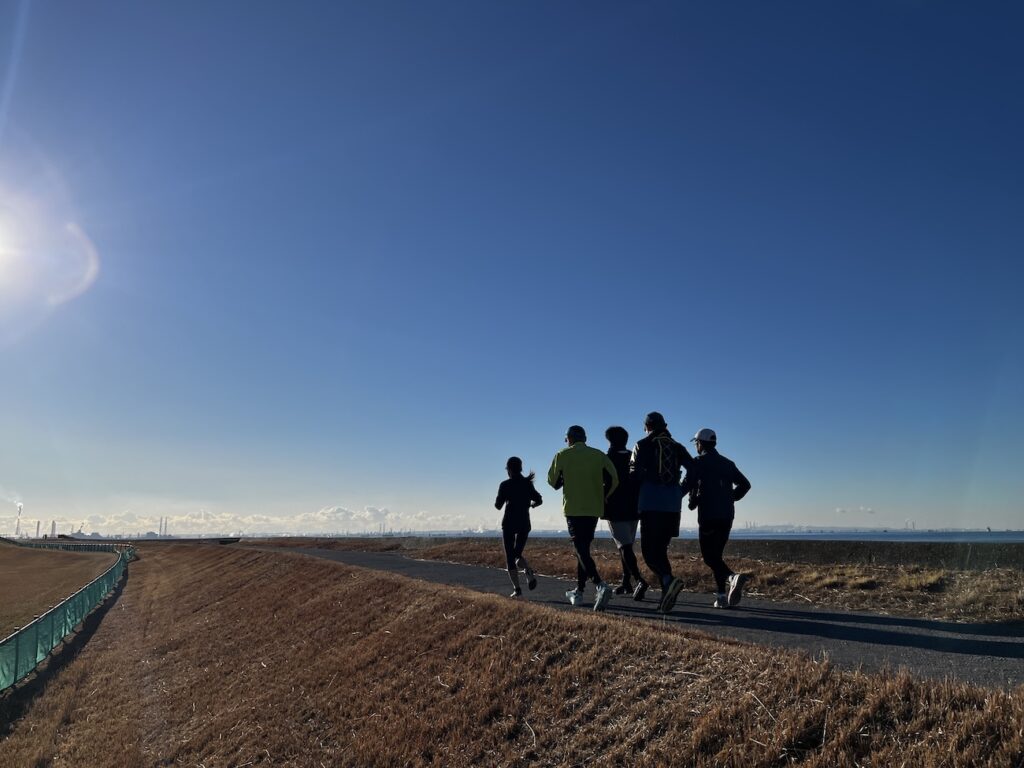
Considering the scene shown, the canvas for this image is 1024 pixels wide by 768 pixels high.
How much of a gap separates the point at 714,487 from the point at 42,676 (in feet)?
52.4

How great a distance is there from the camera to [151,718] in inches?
433

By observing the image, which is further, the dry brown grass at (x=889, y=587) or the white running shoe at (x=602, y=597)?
the white running shoe at (x=602, y=597)

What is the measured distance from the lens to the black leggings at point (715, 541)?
7.77 meters

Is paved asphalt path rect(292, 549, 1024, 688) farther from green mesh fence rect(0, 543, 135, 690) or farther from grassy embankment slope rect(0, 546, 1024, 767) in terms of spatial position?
green mesh fence rect(0, 543, 135, 690)

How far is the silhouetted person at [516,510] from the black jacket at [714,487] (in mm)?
2447

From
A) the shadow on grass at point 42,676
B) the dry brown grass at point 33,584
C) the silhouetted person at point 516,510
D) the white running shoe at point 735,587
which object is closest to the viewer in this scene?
the white running shoe at point 735,587

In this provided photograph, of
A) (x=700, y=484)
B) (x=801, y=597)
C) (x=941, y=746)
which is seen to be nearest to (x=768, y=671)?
(x=941, y=746)

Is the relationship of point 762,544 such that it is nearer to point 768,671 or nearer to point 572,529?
point 572,529

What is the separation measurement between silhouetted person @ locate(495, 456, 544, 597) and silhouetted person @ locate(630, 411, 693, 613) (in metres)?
2.08

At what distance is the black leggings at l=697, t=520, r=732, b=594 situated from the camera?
25.5ft

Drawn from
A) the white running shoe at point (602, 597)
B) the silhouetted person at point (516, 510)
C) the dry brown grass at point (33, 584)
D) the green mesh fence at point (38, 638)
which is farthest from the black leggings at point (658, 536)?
the dry brown grass at point (33, 584)

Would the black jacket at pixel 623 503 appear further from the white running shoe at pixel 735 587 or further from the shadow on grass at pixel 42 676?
the shadow on grass at pixel 42 676

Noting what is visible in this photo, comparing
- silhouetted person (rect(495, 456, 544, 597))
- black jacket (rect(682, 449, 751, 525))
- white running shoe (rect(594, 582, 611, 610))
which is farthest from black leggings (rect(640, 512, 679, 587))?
silhouetted person (rect(495, 456, 544, 597))

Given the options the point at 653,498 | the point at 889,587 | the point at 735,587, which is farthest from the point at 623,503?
the point at 889,587
